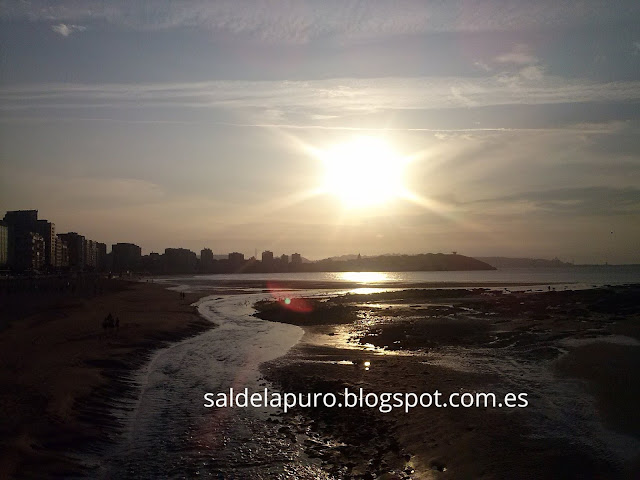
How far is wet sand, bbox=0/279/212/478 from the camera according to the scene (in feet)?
38.7

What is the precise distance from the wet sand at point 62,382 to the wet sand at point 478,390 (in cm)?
608

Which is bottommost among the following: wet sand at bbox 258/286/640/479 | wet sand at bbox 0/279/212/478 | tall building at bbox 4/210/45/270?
wet sand at bbox 258/286/640/479

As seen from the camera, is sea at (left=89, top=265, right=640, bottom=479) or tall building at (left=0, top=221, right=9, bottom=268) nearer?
sea at (left=89, top=265, right=640, bottom=479)

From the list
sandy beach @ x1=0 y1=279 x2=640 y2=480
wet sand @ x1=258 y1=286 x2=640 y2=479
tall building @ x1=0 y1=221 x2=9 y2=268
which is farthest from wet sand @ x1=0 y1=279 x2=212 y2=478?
tall building @ x1=0 y1=221 x2=9 y2=268

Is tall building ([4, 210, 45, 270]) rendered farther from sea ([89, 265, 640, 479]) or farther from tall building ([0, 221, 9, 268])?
sea ([89, 265, 640, 479])

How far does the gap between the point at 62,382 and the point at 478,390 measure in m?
15.7

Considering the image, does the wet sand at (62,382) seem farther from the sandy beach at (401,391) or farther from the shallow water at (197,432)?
the shallow water at (197,432)

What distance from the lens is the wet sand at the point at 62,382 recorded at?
11.8m

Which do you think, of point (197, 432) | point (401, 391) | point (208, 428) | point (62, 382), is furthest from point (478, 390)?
point (62, 382)

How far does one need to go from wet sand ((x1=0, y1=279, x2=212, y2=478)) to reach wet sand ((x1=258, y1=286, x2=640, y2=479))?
6.08 m

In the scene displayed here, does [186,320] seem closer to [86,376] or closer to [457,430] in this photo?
[86,376]

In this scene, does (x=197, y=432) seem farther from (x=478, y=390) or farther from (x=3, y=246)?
(x=3, y=246)

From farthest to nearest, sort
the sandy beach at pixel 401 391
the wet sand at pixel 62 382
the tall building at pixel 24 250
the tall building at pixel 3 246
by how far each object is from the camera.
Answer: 1. the tall building at pixel 24 250
2. the tall building at pixel 3 246
3. the sandy beach at pixel 401 391
4. the wet sand at pixel 62 382

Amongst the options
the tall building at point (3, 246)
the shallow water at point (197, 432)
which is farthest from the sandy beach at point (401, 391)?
the tall building at point (3, 246)
